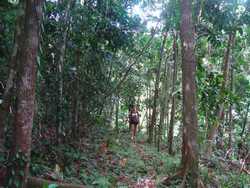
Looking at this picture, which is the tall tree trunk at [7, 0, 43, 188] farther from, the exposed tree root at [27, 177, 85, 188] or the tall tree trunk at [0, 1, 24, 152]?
the tall tree trunk at [0, 1, 24, 152]

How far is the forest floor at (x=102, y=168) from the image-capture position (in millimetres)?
8283

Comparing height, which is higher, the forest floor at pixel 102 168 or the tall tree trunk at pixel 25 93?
the tall tree trunk at pixel 25 93

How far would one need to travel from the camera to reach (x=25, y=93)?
6.29m

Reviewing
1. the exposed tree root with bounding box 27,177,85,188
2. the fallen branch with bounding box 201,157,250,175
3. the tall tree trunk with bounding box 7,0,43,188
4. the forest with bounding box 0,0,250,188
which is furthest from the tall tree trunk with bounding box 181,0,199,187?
the tall tree trunk with bounding box 7,0,43,188

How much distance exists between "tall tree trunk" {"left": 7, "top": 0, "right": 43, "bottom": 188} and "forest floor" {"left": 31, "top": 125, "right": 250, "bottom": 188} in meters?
1.30

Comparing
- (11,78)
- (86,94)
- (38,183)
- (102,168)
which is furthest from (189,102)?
(86,94)

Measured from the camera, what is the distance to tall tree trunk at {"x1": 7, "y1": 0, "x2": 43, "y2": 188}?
6.29 m

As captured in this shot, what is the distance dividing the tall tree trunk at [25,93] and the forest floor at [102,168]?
4.27 feet

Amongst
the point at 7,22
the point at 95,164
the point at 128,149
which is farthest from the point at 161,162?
the point at 7,22

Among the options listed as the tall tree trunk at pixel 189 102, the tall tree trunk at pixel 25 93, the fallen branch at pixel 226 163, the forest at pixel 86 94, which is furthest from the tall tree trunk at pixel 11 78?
the fallen branch at pixel 226 163

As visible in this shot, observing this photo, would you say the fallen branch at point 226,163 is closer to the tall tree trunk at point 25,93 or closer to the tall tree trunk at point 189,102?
the tall tree trunk at point 189,102

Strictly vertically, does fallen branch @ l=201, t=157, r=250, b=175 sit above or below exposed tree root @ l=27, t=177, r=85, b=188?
above

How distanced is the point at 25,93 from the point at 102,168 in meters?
4.17

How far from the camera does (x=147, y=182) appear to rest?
8750mm
